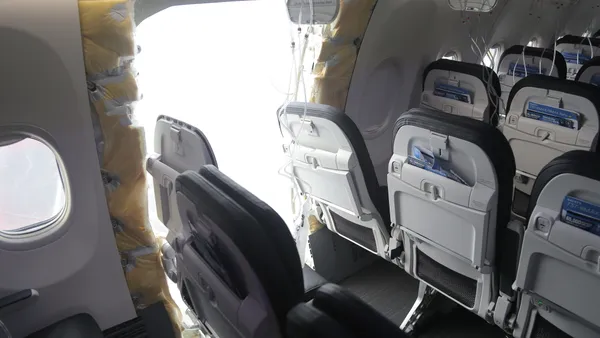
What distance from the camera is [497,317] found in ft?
6.88

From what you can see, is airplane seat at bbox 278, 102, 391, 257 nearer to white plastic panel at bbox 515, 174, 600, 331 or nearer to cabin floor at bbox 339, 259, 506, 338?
cabin floor at bbox 339, 259, 506, 338

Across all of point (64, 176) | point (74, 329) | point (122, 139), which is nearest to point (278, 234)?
point (122, 139)

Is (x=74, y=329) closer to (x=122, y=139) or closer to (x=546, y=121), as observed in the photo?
(x=122, y=139)

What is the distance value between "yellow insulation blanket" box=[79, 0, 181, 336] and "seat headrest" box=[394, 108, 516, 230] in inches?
57.1

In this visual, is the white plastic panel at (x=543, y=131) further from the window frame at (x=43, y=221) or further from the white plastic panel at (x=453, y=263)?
the window frame at (x=43, y=221)

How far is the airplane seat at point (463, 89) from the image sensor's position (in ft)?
10.9

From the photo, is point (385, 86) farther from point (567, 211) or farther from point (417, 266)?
point (567, 211)

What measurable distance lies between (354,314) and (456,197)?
1123mm

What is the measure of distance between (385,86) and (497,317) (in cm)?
235

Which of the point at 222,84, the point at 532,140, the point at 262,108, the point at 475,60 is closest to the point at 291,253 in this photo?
the point at 222,84

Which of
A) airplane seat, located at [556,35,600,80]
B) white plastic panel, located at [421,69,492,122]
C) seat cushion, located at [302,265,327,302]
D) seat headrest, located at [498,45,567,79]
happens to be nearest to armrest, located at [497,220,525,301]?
seat cushion, located at [302,265,327,302]

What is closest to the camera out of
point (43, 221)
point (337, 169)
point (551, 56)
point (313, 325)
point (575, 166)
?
point (313, 325)

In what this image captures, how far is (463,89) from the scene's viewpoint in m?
3.48

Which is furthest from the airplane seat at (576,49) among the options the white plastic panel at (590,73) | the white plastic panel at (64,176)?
the white plastic panel at (64,176)
